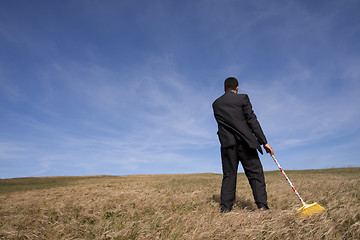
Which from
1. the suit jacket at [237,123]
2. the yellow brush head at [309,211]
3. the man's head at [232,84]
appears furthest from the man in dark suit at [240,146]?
the yellow brush head at [309,211]

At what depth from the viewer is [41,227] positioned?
450 centimetres

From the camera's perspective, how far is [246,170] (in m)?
5.71

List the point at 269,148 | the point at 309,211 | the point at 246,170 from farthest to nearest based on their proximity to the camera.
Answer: the point at 246,170 → the point at 269,148 → the point at 309,211

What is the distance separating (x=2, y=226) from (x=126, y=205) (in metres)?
2.49

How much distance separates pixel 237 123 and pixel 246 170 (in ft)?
3.87

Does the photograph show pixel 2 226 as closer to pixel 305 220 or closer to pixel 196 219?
pixel 196 219

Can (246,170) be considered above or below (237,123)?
below

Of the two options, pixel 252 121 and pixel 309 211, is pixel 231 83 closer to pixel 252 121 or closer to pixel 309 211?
pixel 252 121

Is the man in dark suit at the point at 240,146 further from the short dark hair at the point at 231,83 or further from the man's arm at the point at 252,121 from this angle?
the short dark hair at the point at 231,83

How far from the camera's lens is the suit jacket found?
5.59 m

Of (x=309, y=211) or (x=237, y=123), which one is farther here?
(x=237, y=123)

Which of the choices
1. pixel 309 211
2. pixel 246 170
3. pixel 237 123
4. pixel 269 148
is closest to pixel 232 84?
pixel 237 123

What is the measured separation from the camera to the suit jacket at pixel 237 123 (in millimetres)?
5594

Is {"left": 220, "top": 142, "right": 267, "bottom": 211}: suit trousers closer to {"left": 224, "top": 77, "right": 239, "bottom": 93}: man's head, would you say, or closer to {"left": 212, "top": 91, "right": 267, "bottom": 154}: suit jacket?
{"left": 212, "top": 91, "right": 267, "bottom": 154}: suit jacket
